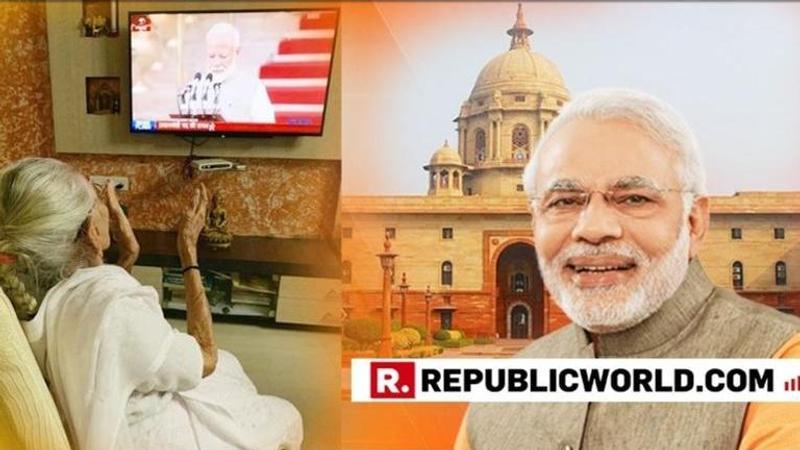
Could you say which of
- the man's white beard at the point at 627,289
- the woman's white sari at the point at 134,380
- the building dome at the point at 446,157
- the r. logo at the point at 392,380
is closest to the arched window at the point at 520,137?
the building dome at the point at 446,157

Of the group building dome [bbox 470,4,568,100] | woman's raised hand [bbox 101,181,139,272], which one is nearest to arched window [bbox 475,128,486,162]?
building dome [bbox 470,4,568,100]

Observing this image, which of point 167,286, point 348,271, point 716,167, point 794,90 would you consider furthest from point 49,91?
point 794,90

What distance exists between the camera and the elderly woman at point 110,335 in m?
2.62

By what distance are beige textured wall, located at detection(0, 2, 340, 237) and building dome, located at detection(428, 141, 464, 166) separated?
0.95 ft

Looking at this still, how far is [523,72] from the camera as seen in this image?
2.51 meters

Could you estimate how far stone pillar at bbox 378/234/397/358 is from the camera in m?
2.59

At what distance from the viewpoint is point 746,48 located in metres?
2.47

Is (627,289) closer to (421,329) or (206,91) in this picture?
→ (421,329)

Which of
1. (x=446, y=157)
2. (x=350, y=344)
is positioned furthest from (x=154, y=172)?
(x=446, y=157)

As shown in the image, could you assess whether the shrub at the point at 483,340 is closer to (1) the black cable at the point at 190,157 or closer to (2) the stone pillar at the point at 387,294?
(2) the stone pillar at the point at 387,294

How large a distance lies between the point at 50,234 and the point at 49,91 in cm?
44

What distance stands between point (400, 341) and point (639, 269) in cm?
68

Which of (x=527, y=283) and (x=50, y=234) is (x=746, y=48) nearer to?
(x=527, y=283)

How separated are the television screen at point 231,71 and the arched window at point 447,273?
52 centimetres
